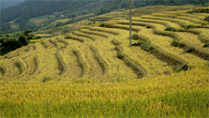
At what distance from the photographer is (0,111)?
18.8 feet

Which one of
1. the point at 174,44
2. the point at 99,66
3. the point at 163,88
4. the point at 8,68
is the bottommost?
the point at 8,68

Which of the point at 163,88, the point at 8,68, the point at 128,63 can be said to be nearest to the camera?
the point at 163,88

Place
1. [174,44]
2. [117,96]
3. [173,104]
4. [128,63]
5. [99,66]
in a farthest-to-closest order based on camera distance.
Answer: [174,44], [99,66], [128,63], [117,96], [173,104]

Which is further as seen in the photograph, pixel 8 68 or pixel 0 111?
pixel 8 68

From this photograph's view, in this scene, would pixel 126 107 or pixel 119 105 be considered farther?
pixel 119 105

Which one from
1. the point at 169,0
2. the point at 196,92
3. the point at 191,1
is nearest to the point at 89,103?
the point at 196,92

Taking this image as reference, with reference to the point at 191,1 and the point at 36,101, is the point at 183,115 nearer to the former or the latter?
the point at 36,101

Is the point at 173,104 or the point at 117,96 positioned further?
the point at 117,96

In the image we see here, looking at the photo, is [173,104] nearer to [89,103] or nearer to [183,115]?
[183,115]

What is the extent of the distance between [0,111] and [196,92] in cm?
582

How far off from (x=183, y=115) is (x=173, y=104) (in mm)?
644

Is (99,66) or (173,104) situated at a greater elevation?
(173,104)

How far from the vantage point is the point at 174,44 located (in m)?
23.0

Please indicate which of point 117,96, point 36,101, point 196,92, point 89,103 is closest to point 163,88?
point 196,92
